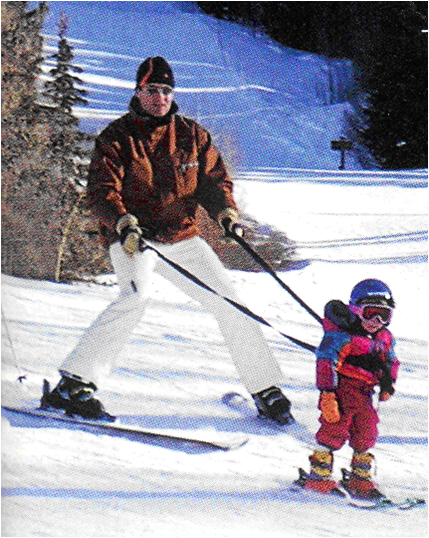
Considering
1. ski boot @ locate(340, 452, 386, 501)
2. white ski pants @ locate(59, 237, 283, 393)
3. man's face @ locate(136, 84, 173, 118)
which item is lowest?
ski boot @ locate(340, 452, 386, 501)

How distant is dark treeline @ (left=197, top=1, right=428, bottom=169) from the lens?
333 cm

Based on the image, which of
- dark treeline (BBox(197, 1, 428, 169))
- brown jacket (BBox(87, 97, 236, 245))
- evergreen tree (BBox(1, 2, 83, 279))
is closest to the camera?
brown jacket (BBox(87, 97, 236, 245))

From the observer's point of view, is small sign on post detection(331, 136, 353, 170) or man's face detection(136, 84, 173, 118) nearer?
man's face detection(136, 84, 173, 118)

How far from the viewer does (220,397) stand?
3113mm

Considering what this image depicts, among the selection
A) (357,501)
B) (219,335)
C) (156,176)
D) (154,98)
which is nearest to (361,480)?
(357,501)

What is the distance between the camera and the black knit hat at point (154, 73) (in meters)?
2.95

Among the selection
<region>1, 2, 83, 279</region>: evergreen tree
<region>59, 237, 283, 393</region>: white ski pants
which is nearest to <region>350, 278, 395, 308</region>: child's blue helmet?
<region>59, 237, 283, 393</region>: white ski pants

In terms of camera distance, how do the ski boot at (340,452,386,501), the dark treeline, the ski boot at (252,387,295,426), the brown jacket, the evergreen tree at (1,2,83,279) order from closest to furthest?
the ski boot at (340,452,386,501), the brown jacket, the ski boot at (252,387,295,426), the evergreen tree at (1,2,83,279), the dark treeline

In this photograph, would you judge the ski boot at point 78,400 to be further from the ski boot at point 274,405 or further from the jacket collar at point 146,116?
the jacket collar at point 146,116

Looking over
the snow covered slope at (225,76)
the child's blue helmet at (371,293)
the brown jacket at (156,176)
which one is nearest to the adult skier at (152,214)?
the brown jacket at (156,176)

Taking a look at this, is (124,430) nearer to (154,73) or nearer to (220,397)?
(220,397)

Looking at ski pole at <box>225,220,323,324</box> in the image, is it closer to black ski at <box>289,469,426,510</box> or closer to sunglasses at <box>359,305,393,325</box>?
sunglasses at <box>359,305,393,325</box>

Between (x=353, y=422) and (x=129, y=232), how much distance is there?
88 centimetres

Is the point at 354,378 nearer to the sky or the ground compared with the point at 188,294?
nearer to the ground
